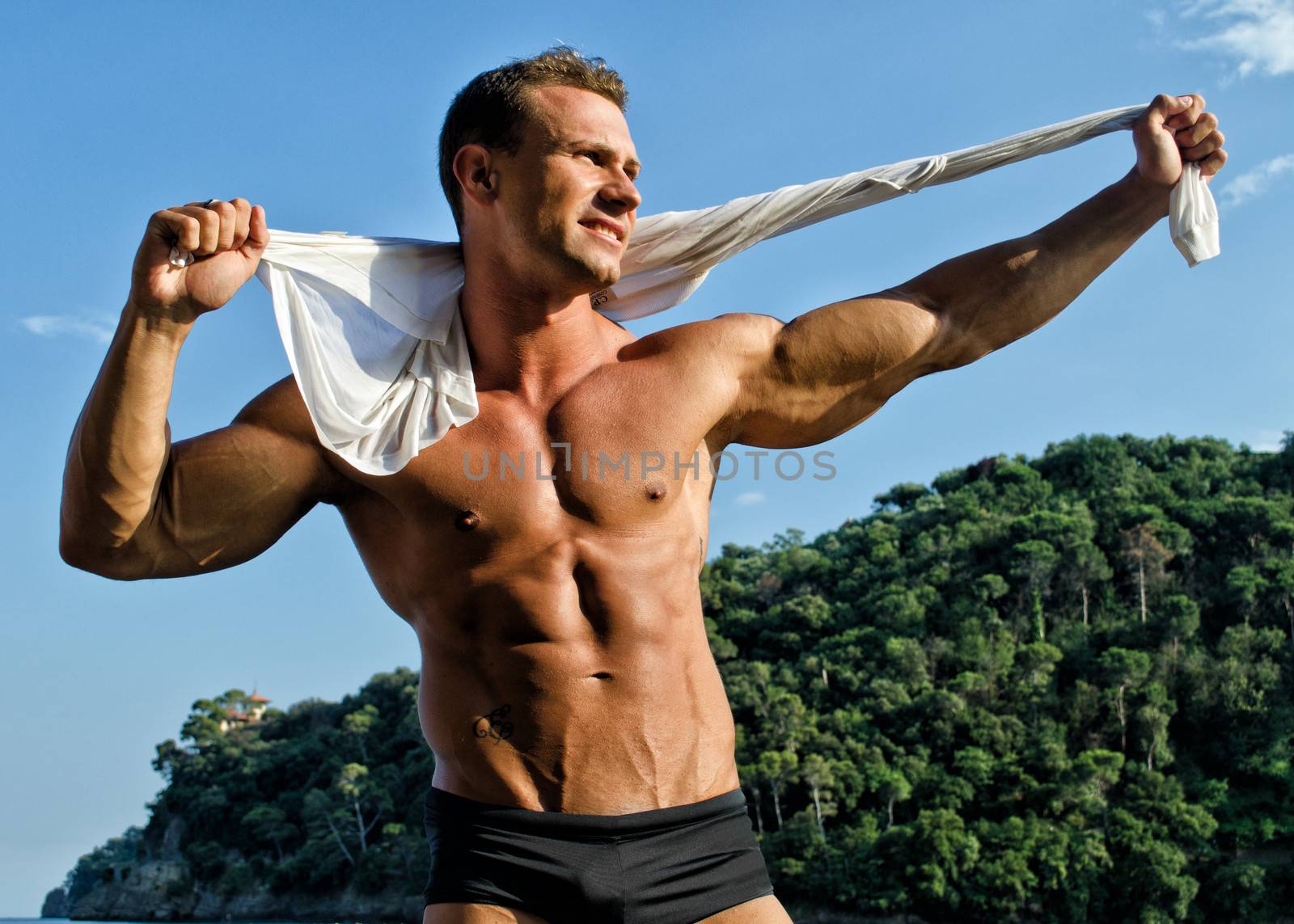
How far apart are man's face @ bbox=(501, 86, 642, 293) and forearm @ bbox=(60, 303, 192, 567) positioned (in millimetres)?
877

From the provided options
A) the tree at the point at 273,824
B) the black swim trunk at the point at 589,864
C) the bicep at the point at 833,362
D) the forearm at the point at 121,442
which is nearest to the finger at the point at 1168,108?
the bicep at the point at 833,362

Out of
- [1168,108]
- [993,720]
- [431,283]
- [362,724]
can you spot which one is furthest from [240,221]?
[362,724]

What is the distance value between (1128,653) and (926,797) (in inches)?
429

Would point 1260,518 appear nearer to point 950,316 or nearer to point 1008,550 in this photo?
point 1008,550

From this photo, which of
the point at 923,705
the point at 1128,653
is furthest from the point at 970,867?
the point at 1128,653

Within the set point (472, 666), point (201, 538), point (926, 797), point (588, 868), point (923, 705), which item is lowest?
point (588, 868)

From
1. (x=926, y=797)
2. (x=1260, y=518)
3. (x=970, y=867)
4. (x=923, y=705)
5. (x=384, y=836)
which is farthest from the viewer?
(x=384, y=836)

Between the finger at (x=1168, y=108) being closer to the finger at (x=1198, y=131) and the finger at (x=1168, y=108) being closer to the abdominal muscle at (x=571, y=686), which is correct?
the finger at (x=1198, y=131)

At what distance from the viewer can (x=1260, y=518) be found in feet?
188

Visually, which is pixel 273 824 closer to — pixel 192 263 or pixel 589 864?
pixel 589 864

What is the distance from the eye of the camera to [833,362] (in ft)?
9.94

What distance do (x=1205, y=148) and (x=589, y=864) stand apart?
2.36 meters

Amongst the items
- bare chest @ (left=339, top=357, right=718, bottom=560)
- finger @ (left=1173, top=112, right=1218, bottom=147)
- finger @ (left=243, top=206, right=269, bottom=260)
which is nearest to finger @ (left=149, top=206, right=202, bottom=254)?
finger @ (left=243, top=206, right=269, bottom=260)

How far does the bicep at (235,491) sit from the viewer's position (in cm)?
269
